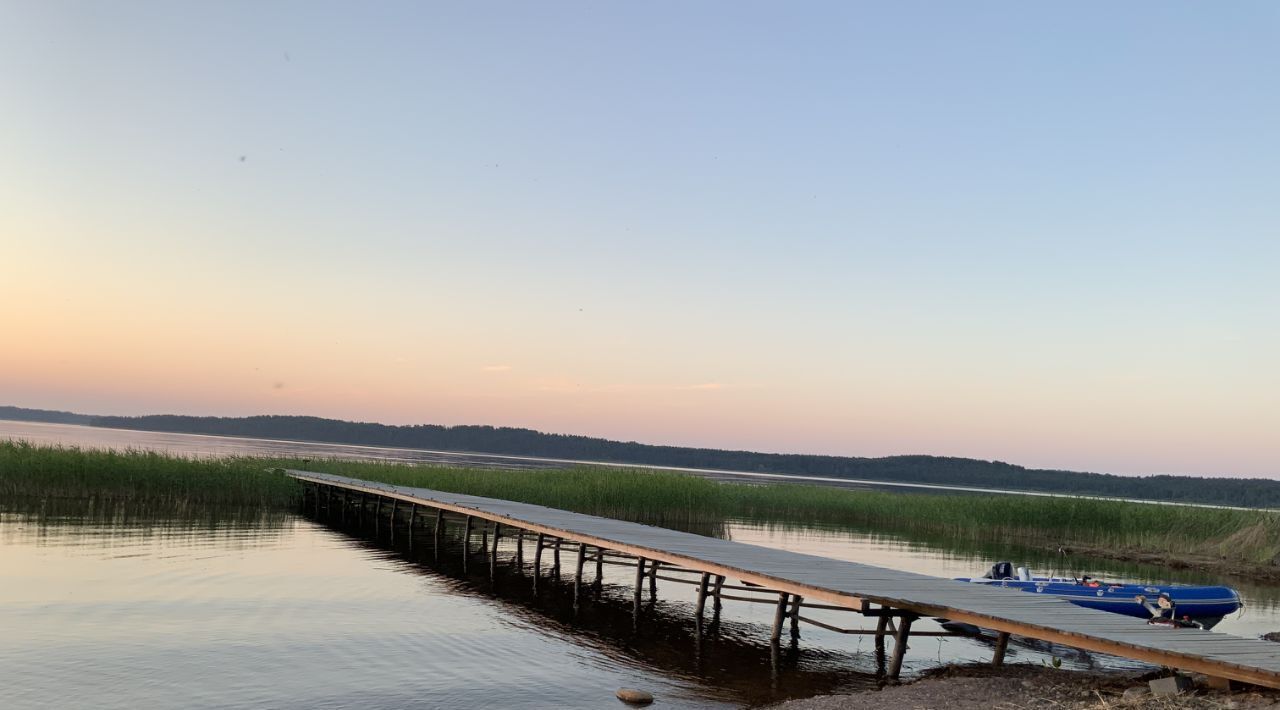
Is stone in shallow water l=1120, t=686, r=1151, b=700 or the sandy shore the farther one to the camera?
stone in shallow water l=1120, t=686, r=1151, b=700

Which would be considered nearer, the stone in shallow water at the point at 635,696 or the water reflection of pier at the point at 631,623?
the stone in shallow water at the point at 635,696

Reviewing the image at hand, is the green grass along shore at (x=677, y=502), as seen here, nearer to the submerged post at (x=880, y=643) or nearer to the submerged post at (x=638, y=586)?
the submerged post at (x=638, y=586)

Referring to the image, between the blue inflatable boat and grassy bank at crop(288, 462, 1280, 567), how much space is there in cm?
1423

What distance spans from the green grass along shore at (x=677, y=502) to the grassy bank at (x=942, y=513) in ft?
0.13

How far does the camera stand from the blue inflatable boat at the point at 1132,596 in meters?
15.8

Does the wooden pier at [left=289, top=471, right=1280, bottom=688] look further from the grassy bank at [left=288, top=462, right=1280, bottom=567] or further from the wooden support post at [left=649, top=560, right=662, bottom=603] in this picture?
the grassy bank at [left=288, top=462, right=1280, bottom=567]

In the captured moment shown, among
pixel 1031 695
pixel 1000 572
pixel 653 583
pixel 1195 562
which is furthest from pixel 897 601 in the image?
pixel 1195 562

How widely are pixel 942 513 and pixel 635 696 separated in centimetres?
2847

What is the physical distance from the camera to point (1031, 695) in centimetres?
1004

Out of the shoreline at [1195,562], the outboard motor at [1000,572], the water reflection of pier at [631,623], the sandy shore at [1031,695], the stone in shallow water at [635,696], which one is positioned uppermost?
the outboard motor at [1000,572]

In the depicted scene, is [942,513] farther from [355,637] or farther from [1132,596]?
[355,637]

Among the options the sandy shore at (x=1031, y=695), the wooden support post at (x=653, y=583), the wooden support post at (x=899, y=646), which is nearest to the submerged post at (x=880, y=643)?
the wooden support post at (x=899, y=646)

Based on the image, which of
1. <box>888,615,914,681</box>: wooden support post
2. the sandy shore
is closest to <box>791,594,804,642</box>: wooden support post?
<box>888,615,914,681</box>: wooden support post

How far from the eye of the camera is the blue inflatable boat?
15.8 meters
